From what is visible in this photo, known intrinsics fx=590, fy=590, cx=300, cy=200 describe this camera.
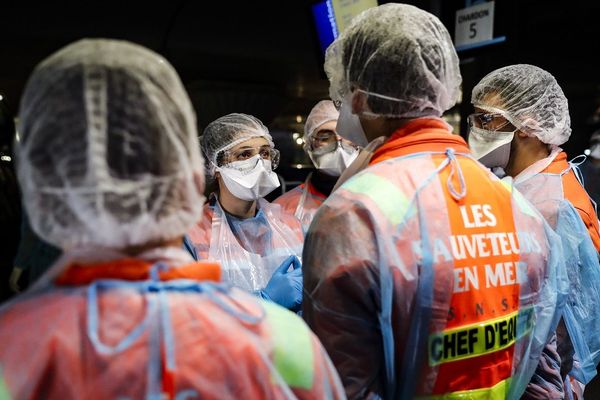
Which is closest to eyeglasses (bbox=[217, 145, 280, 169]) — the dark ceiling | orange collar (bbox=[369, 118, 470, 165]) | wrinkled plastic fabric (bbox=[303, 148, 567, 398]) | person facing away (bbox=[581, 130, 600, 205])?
orange collar (bbox=[369, 118, 470, 165])

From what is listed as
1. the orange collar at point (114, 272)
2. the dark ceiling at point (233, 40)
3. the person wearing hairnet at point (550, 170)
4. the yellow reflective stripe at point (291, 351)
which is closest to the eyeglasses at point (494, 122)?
the person wearing hairnet at point (550, 170)

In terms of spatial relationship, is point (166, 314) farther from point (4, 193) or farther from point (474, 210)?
point (4, 193)

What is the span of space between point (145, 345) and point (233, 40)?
6.77 m

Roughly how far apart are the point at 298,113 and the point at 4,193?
8.97 metres

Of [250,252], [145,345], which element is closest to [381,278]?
[145,345]

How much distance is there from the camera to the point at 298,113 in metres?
11.6

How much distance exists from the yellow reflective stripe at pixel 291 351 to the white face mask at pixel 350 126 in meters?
0.86

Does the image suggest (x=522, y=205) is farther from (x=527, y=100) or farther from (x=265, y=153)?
(x=265, y=153)

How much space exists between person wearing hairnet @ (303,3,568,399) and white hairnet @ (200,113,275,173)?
131 centimetres

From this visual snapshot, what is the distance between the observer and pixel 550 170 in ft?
8.66

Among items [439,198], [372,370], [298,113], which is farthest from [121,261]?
[298,113]

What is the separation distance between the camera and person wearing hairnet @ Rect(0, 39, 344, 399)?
2.92ft

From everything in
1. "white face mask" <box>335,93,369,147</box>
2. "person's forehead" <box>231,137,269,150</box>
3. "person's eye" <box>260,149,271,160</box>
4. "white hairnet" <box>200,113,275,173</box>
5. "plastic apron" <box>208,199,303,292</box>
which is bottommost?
"plastic apron" <box>208,199,303,292</box>

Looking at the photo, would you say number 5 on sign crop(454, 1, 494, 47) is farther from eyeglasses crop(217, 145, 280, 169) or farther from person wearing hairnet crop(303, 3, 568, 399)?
person wearing hairnet crop(303, 3, 568, 399)
